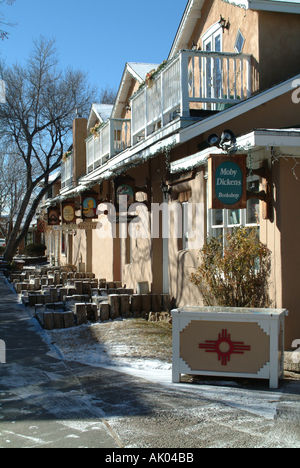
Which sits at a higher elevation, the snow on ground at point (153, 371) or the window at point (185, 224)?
the window at point (185, 224)

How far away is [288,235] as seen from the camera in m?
6.44

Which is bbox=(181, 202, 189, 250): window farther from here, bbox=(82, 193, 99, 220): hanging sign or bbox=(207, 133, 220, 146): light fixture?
bbox=(82, 193, 99, 220): hanging sign

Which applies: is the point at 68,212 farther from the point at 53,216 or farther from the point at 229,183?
the point at 229,183

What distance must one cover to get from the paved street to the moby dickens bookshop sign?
2266mm

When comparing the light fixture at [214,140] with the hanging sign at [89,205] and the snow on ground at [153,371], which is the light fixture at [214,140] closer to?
the snow on ground at [153,371]

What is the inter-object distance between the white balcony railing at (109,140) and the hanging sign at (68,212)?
1677 millimetres

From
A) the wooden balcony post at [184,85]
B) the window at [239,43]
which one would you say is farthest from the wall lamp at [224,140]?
the window at [239,43]

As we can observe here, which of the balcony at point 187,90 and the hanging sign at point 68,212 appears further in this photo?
the hanging sign at point 68,212

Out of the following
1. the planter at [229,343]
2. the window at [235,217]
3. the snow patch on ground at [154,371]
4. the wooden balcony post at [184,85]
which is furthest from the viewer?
the wooden balcony post at [184,85]

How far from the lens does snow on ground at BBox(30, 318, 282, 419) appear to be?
471 centimetres

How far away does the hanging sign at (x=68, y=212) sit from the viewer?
16.4 m

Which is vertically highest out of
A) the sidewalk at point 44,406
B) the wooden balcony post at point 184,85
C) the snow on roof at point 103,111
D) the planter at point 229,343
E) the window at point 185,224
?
the snow on roof at point 103,111

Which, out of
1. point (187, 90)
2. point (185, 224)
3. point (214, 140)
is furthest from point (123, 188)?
point (214, 140)

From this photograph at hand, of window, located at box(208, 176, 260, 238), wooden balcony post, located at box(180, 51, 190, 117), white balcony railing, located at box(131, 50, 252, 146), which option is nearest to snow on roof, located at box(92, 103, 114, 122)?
white balcony railing, located at box(131, 50, 252, 146)
